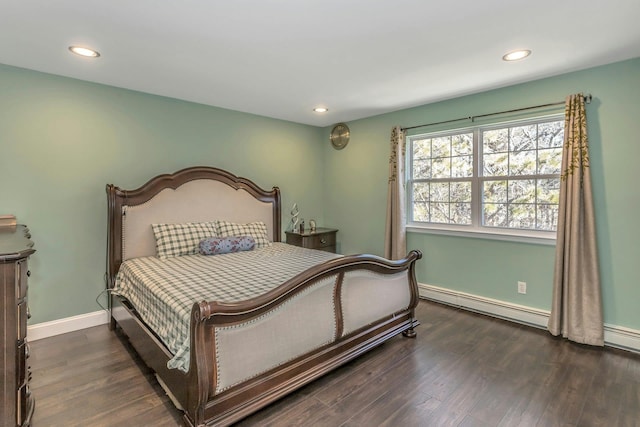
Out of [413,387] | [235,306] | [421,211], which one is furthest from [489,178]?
[235,306]

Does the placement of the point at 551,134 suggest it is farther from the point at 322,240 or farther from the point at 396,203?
the point at 322,240

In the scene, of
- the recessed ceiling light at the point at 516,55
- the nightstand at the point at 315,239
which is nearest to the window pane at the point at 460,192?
the recessed ceiling light at the point at 516,55

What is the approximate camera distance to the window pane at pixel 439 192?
3889 mm

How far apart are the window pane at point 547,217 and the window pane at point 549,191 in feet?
0.19

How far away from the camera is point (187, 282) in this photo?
90.1 inches

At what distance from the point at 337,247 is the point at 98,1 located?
3953 millimetres

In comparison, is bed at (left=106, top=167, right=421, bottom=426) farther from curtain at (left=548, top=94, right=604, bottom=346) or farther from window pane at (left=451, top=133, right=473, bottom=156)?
window pane at (left=451, top=133, right=473, bottom=156)

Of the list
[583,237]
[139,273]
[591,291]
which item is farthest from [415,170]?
[139,273]

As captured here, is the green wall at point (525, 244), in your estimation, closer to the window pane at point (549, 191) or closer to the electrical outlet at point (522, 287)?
the electrical outlet at point (522, 287)

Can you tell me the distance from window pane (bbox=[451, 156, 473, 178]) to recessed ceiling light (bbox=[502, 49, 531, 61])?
1.26 metres

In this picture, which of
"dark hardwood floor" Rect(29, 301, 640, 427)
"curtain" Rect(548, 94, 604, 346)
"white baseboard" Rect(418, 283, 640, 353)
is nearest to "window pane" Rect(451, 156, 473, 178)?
"curtain" Rect(548, 94, 604, 346)

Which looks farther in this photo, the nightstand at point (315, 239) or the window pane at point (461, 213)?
the nightstand at point (315, 239)

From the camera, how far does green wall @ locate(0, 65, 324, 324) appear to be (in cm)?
276

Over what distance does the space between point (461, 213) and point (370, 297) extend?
6.10 ft
